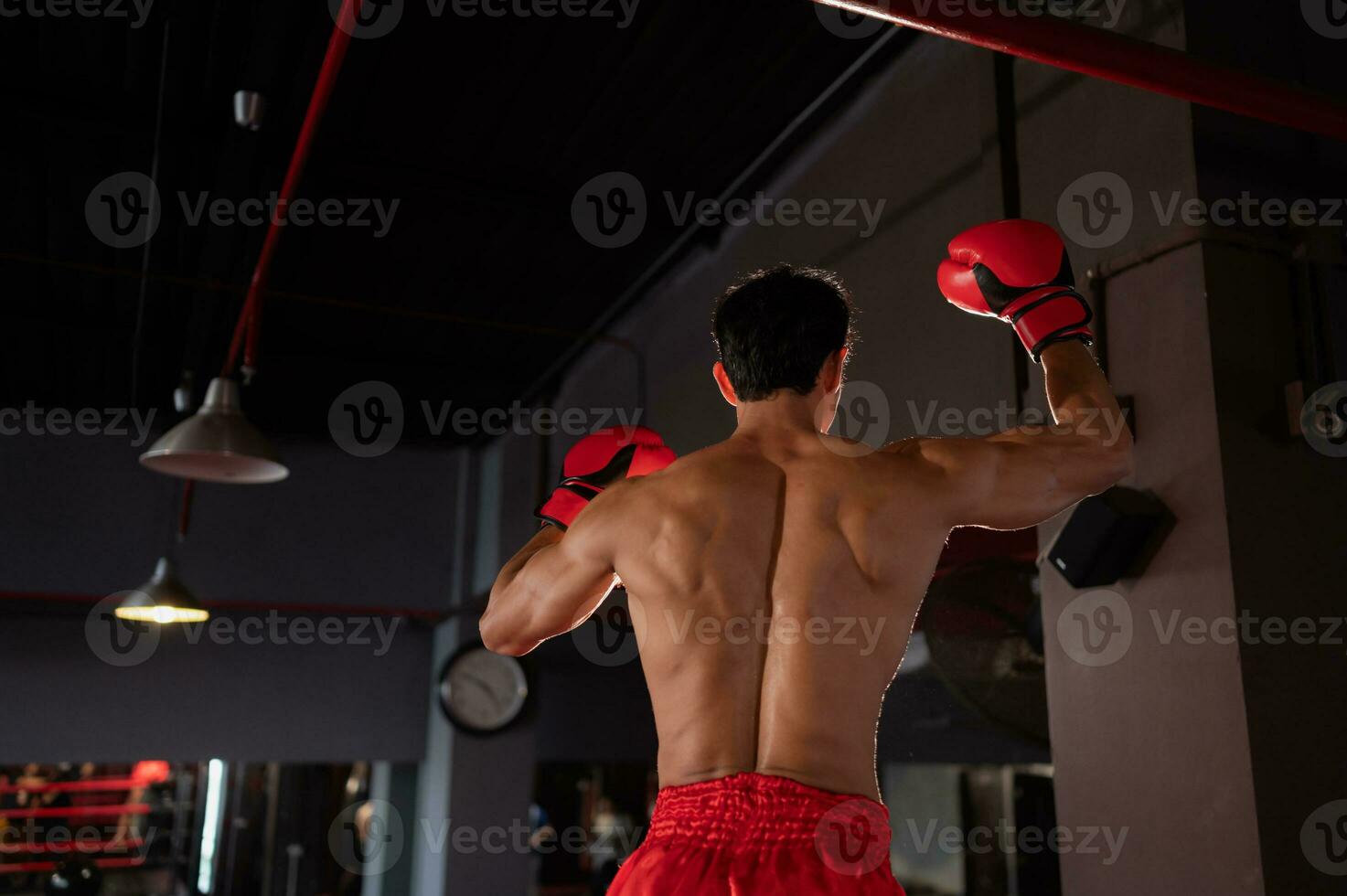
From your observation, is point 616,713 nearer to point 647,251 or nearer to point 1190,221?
point 647,251

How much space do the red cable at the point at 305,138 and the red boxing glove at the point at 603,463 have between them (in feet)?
3.80

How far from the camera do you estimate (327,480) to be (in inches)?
287

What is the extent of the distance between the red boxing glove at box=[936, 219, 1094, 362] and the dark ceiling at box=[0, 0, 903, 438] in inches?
74.4

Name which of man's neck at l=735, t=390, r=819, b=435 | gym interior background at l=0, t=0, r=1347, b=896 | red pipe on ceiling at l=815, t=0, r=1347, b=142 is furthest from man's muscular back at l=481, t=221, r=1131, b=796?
gym interior background at l=0, t=0, r=1347, b=896

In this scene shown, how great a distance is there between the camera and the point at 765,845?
1248mm

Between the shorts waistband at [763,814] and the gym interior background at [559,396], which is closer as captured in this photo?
the shorts waistband at [763,814]

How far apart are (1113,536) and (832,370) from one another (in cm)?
93

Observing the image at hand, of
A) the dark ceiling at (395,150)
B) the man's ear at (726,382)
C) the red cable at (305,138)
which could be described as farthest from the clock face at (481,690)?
the man's ear at (726,382)

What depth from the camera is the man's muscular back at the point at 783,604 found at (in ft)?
4.29

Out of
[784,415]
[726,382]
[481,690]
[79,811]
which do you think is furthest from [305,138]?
[79,811]

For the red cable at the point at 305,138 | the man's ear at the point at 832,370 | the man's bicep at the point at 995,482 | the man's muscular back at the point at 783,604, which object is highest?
the red cable at the point at 305,138

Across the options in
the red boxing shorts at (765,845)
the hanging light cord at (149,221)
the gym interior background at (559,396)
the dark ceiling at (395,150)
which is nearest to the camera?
the red boxing shorts at (765,845)

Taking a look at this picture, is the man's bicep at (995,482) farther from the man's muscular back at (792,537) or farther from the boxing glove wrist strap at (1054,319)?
the boxing glove wrist strap at (1054,319)

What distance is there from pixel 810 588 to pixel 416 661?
639cm
